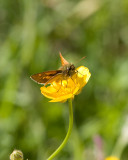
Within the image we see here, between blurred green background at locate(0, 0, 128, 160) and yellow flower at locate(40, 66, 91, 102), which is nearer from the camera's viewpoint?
yellow flower at locate(40, 66, 91, 102)

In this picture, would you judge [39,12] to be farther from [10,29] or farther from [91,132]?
[91,132]

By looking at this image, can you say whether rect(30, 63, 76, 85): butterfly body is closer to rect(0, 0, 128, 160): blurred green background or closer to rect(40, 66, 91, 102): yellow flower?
rect(40, 66, 91, 102): yellow flower

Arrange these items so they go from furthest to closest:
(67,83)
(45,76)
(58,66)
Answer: (58,66)
(67,83)
(45,76)

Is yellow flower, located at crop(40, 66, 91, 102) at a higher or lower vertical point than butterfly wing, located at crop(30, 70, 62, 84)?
lower

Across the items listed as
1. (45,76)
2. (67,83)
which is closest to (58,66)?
(67,83)

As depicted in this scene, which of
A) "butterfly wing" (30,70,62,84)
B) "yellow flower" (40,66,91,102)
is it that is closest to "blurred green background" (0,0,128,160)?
"yellow flower" (40,66,91,102)

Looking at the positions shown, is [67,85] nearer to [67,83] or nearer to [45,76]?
[67,83]
